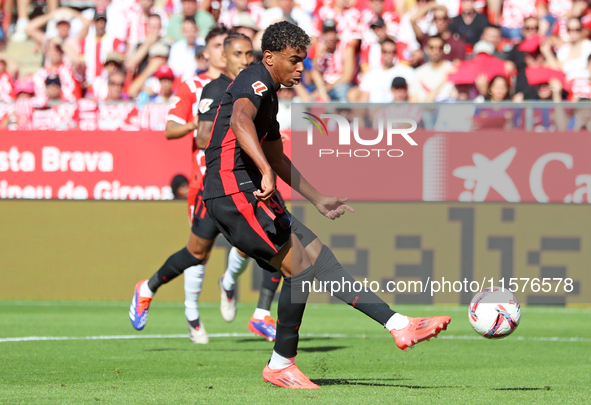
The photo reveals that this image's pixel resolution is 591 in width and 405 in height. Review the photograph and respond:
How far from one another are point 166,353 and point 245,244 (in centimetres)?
227

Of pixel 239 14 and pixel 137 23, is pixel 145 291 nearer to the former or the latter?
pixel 239 14

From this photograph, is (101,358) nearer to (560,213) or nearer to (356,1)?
(560,213)

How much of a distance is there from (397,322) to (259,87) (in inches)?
62.9

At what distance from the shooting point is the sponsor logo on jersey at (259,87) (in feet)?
16.0

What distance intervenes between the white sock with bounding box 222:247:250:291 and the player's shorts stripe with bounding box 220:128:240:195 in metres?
2.86

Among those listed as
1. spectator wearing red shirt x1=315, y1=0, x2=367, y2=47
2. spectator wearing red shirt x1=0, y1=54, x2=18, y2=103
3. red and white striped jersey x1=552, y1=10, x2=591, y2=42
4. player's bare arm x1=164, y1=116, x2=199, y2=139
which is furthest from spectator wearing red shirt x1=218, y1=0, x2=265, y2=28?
player's bare arm x1=164, y1=116, x2=199, y2=139

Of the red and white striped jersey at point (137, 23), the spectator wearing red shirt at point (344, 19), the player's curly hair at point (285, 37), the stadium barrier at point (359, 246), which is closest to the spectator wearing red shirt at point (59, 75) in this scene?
the red and white striped jersey at point (137, 23)

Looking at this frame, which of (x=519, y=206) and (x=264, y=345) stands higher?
(x=519, y=206)

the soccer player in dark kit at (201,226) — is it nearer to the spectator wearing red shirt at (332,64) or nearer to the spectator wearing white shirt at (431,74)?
the spectator wearing white shirt at (431,74)

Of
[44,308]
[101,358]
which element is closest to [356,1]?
[44,308]

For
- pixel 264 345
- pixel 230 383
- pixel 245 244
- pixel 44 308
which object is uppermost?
pixel 245 244

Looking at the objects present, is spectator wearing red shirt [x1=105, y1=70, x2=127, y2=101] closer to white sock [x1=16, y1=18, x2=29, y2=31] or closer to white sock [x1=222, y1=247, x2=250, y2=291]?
white sock [x1=16, y1=18, x2=29, y2=31]

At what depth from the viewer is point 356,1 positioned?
15102 mm

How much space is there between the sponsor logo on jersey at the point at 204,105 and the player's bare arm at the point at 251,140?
2282mm
